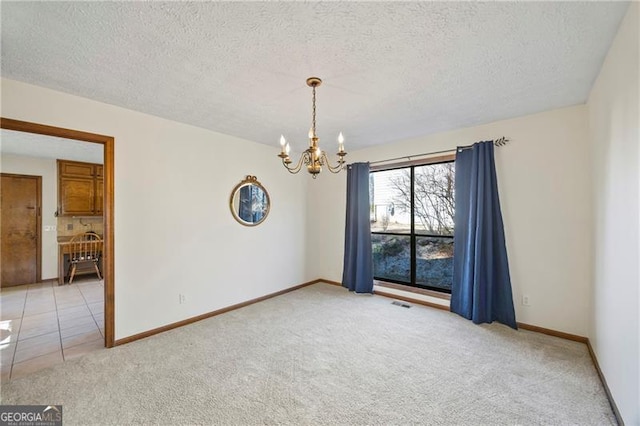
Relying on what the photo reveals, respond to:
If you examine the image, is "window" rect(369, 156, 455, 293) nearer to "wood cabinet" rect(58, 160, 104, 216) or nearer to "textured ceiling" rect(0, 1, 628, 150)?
"textured ceiling" rect(0, 1, 628, 150)

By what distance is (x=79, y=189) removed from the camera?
5.39 meters

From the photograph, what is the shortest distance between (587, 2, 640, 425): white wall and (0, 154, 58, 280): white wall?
798cm

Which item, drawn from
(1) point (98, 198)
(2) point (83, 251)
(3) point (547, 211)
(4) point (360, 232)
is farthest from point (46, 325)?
(3) point (547, 211)

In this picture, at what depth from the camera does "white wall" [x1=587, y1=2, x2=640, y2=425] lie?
4.87 feet

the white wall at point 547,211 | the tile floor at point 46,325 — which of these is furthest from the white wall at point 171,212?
the white wall at point 547,211

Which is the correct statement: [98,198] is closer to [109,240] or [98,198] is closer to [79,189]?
[79,189]

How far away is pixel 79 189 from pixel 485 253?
23.9 ft

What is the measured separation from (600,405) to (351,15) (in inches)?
119

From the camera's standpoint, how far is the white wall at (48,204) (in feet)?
16.8

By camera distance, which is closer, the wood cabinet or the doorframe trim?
the doorframe trim

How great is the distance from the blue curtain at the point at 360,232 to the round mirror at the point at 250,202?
142 cm

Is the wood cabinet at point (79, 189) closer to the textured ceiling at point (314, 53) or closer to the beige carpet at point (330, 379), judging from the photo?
the textured ceiling at point (314, 53)

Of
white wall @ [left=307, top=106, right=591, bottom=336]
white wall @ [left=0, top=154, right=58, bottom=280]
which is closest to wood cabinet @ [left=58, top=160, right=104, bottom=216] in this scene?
white wall @ [left=0, top=154, right=58, bottom=280]

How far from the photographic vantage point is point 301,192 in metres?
4.91
